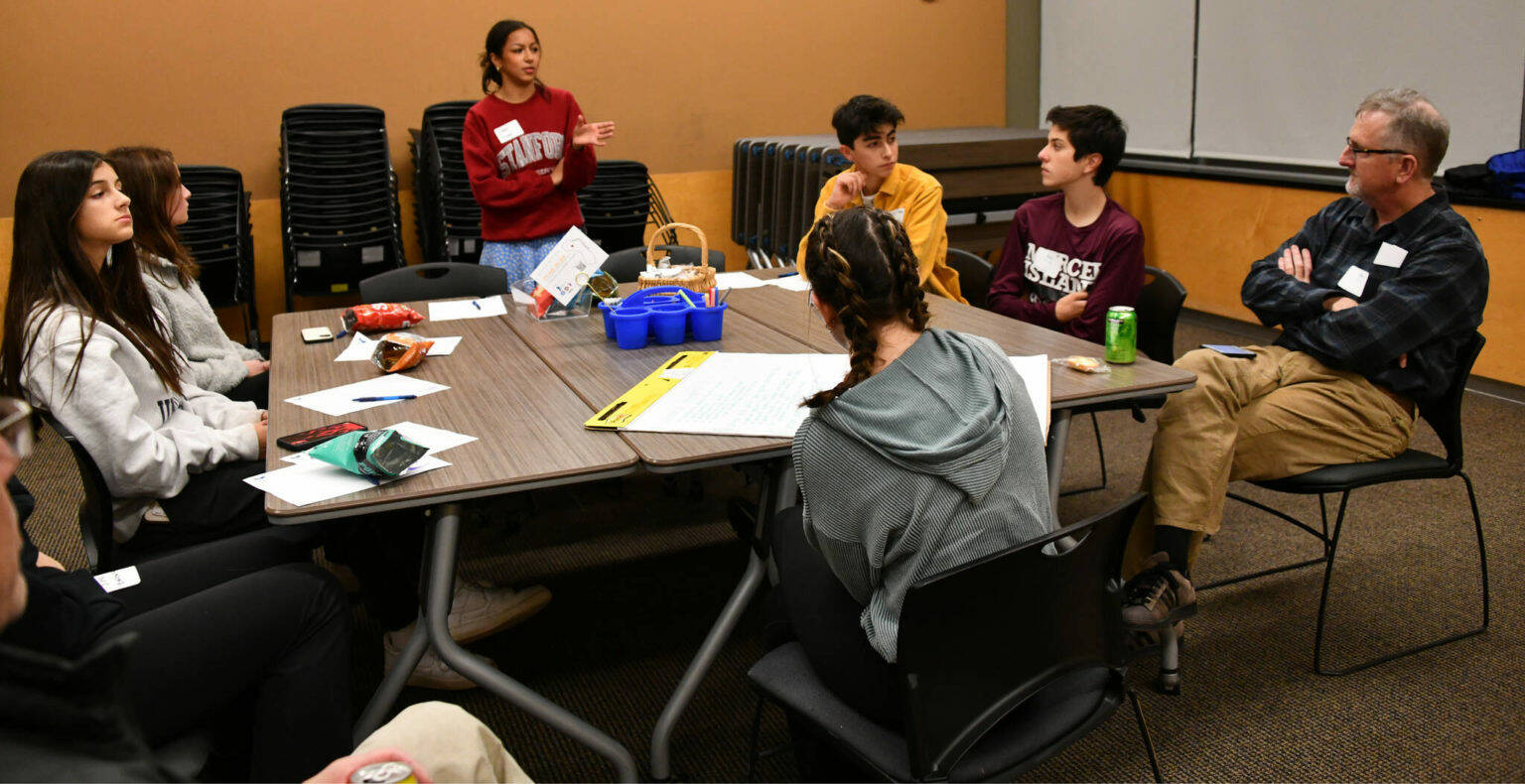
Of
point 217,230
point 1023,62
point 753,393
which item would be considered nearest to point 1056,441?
point 753,393

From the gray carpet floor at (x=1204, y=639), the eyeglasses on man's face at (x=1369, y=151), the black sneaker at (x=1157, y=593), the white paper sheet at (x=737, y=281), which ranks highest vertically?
the eyeglasses on man's face at (x=1369, y=151)

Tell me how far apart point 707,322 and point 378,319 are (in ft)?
3.17

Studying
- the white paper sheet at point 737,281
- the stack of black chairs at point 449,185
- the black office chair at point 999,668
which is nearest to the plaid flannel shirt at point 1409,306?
the black office chair at point 999,668

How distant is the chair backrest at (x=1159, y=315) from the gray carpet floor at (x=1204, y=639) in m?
0.60


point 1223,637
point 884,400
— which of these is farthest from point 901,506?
point 1223,637

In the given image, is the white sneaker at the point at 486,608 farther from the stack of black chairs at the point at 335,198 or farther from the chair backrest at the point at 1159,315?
the stack of black chairs at the point at 335,198

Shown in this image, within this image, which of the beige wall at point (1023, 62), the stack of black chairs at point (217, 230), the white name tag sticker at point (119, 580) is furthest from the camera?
the beige wall at point (1023, 62)

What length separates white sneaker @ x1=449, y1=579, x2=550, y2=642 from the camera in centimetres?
257

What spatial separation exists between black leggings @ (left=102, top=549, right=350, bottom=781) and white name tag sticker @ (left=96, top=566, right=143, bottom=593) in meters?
0.01

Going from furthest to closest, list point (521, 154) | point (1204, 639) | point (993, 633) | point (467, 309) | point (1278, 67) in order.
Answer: point (1278, 67) < point (521, 154) < point (467, 309) < point (1204, 639) < point (993, 633)

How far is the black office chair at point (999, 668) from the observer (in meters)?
1.35

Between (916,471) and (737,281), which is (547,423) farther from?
(737,281)

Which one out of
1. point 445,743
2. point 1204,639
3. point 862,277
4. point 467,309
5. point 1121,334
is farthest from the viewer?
point 467,309

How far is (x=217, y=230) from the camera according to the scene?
15.8ft
